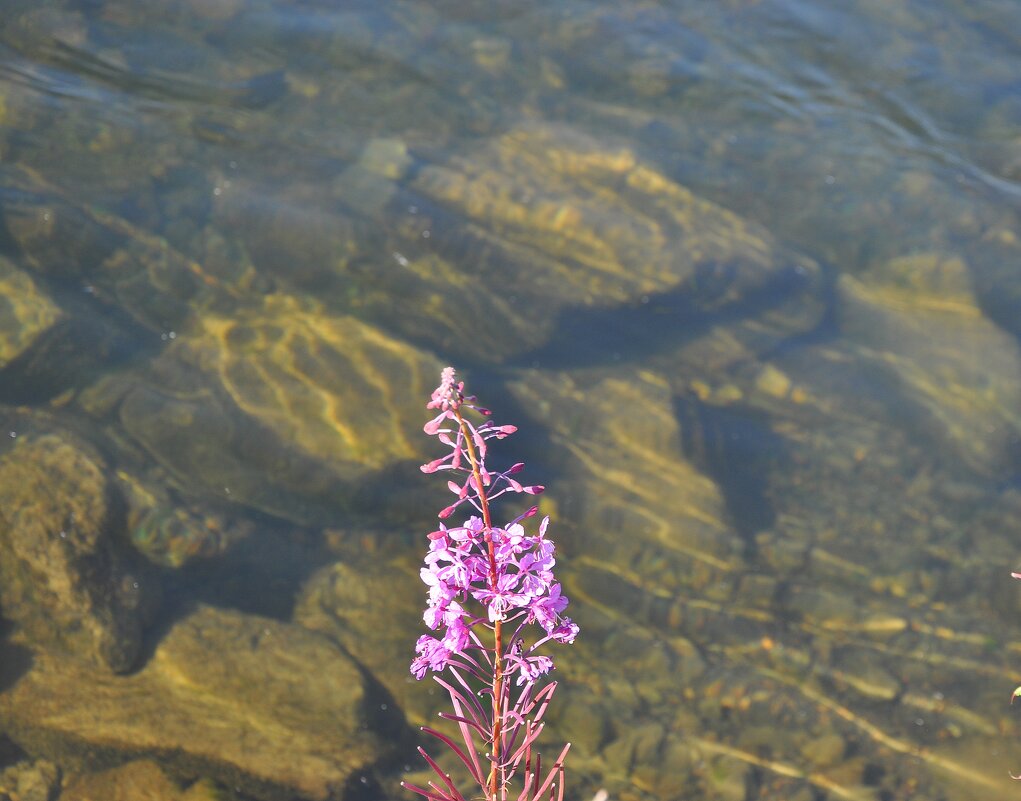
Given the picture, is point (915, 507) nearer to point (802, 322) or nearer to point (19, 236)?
point (802, 322)

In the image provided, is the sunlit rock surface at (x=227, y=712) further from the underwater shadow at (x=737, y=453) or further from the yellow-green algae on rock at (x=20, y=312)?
the underwater shadow at (x=737, y=453)

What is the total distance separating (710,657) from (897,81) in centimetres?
689

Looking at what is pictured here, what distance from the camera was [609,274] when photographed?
7250 mm

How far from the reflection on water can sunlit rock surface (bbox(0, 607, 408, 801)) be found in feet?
0.06

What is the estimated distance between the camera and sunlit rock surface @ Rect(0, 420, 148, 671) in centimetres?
455

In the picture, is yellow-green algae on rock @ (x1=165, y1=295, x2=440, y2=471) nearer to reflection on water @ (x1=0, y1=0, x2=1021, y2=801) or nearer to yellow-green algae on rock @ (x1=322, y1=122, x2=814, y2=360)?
reflection on water @ (x1=0, y1=0, x2=1021, y2=801)

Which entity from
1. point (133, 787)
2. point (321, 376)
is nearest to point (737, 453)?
point (321, 376)

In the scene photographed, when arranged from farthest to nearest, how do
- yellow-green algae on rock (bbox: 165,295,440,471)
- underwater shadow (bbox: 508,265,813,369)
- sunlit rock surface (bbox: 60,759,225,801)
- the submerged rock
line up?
underwater shadow (bbox: 508,265,813,369) < yellow-green algae on rock (bbox: 165,295,440,471) < the submerged rock < sunlit rock surface (bbox: 60,759,225,801)

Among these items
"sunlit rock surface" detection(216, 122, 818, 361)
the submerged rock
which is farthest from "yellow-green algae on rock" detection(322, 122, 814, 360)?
the submerged rock

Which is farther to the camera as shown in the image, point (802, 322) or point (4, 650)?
point (802, 322)

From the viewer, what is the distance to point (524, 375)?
251 inches

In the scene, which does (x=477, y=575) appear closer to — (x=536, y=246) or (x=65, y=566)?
(x=65, y=566)

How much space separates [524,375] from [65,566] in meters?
3.09

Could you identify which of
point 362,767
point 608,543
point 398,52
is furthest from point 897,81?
point 362,767
